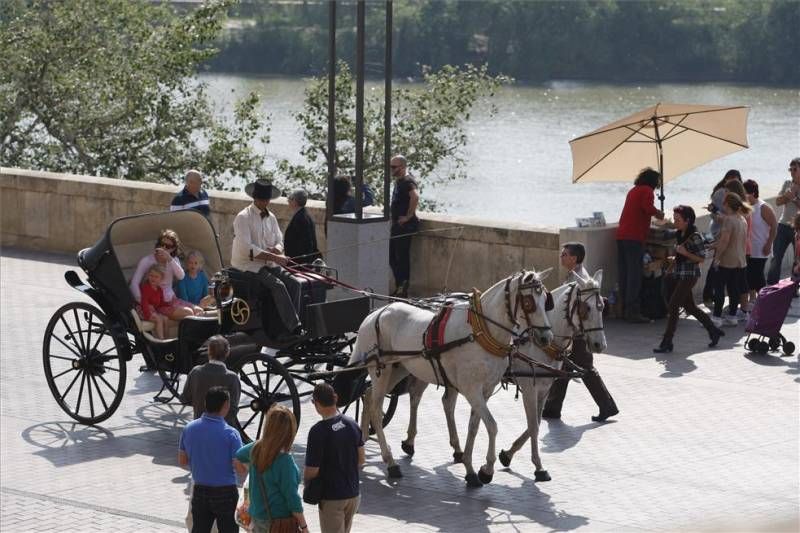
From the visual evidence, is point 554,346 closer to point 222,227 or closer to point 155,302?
A: point 155,302

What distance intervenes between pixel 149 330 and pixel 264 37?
3883 centimetres

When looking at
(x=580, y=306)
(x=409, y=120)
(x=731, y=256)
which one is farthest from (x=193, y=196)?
(x=409, y=120)

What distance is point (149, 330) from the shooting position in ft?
37.8

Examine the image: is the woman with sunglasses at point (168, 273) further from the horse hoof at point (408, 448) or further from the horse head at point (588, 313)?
the horse head at point (588, 313)

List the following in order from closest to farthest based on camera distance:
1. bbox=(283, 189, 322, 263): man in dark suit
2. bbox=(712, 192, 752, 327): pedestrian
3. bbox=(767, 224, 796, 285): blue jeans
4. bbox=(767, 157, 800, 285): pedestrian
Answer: bbox=(283, 189, 322, 263): man in dark suit → bbox=(712, 192, 752, 327): pedestrian → bbox=(767, 157, 800, 285): pedestrian → bbox=(767, 224, 796, 285): blue jeans

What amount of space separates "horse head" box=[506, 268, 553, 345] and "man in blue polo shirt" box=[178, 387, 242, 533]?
255cm

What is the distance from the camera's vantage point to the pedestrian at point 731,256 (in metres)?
14.9

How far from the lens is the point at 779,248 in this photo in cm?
1683

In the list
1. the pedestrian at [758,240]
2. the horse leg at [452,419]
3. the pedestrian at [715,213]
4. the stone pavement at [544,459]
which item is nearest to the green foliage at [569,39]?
the pedestrian at [715,213]

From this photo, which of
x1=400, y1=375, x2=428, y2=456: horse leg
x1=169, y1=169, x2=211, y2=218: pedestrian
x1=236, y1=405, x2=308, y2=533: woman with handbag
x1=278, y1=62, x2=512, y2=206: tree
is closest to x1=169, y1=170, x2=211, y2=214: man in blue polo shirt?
x1=169, y1=169, x2=211, y2=218: pedestrian

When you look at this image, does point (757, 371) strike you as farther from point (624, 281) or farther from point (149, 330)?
point (149, 330)

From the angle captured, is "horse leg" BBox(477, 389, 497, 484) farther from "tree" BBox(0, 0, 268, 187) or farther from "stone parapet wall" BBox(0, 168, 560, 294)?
"tree" BBox(0, 0, 268, 187)

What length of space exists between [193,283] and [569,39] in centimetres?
4281

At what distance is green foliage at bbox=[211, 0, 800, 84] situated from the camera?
161 feet
